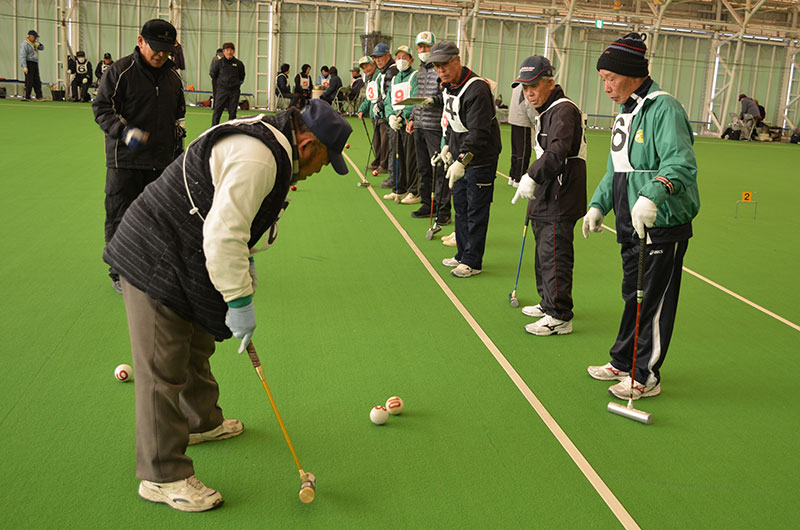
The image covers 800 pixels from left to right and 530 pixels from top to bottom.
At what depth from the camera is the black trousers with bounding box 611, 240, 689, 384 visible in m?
4.04

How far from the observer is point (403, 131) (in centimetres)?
1027

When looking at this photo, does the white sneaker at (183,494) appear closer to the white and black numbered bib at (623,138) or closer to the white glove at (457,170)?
the white and black numbered bib at (623,138)

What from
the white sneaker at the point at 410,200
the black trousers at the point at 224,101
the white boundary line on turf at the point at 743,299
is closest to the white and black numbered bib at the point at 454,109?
the white boundary line on turf at the point at 743,299

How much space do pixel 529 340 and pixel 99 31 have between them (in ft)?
84.2

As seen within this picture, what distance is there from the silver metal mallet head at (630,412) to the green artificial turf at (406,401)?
0.13 ft

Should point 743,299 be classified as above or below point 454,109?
below

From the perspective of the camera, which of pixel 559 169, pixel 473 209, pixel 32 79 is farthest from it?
pixel 32 79

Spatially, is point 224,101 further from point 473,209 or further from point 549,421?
point 549,421

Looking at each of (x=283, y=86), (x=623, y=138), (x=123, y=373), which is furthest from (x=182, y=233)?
(x=283, y=86)

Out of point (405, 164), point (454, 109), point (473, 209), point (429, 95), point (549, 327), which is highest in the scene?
point (429, 95)

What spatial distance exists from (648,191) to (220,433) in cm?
249

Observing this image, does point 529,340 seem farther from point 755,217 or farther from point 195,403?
A: point 755,217

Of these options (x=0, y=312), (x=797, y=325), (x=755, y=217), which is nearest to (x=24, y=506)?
(x=0, y=312)

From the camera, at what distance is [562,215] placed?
5.12 meters
